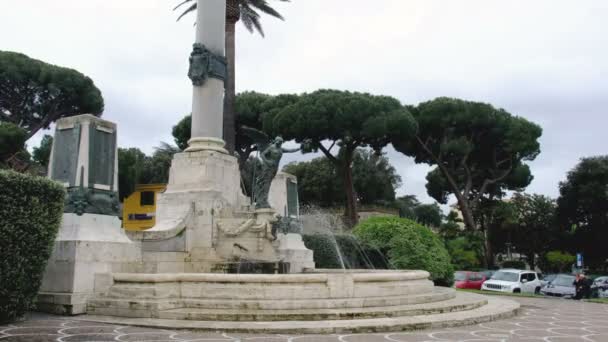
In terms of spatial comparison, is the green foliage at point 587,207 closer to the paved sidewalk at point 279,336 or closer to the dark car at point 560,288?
the dark car at point 560,288

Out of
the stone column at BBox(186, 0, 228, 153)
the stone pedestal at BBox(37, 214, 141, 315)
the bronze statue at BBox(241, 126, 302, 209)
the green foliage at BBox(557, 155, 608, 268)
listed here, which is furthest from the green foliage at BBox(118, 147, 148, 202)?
the green foliage at BBox(557, 155, 608, 268)

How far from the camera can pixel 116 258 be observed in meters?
10.3

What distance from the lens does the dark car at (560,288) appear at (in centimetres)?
2255

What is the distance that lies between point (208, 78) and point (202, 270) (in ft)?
16.7

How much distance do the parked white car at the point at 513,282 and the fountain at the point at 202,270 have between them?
12.1 meters

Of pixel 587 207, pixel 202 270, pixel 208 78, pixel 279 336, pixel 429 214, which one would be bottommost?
pixel 279 336

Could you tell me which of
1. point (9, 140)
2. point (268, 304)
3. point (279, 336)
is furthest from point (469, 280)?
point (9, 140)

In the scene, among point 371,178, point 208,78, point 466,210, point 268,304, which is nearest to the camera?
point 268,304

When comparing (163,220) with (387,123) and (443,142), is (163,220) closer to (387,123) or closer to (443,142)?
(387,123)

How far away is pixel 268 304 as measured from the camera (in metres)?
8.70

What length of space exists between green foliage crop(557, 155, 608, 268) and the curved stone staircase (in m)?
35.0

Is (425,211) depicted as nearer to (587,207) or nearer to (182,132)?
(587,207)

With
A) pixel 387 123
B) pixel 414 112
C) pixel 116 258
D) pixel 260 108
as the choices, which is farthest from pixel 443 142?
pixel 116 258

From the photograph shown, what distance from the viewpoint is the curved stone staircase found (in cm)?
830
